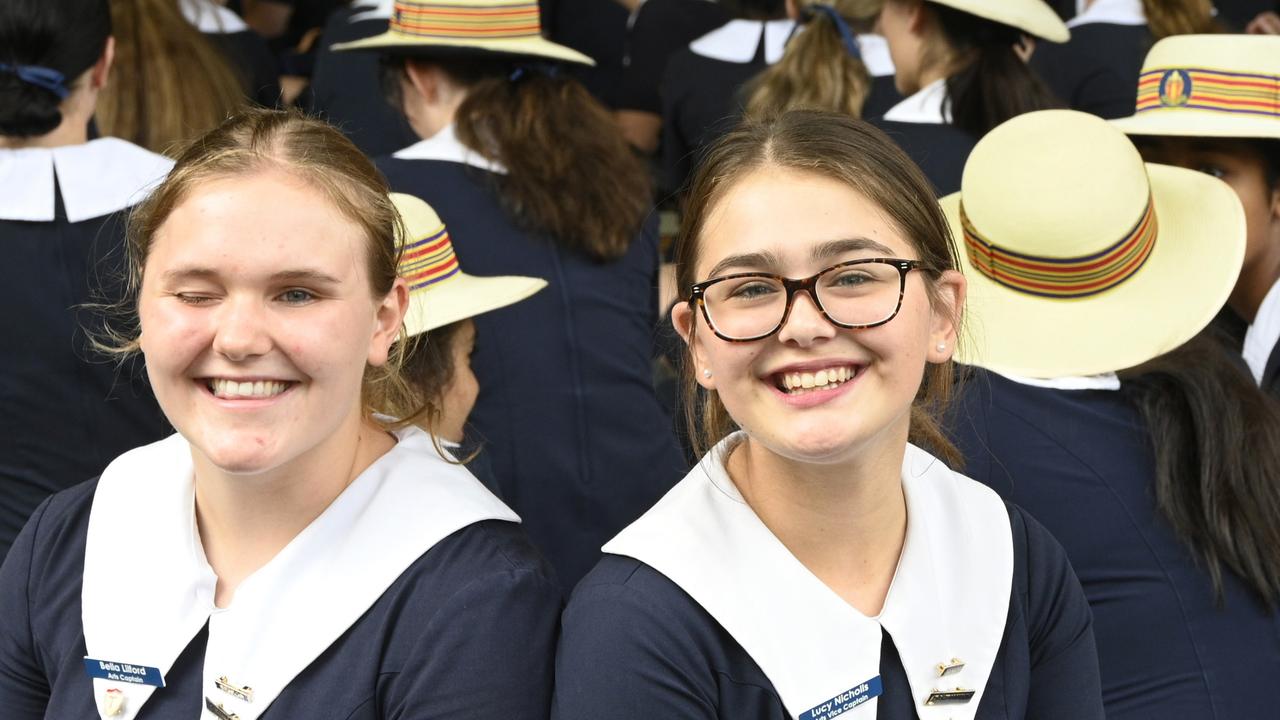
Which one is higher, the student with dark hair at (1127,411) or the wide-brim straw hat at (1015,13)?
the wide-brim straw hat at (1015,13)

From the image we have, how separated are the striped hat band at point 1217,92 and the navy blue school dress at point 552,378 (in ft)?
3.72

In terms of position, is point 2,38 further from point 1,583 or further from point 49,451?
point 1,583

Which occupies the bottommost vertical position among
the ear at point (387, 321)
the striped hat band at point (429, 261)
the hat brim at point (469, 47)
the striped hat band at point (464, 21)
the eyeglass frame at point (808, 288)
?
the striped hat band at point (429, 261)

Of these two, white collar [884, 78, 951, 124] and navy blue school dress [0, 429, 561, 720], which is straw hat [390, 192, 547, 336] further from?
white collar [884, 78, 951, 124]

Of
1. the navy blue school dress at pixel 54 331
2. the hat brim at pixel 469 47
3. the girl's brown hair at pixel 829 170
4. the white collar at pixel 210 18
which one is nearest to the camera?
the girl's brown hair at pixel 829 170

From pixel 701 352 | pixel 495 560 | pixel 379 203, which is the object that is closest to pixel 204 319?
pixel 379 203

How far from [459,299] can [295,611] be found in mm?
901

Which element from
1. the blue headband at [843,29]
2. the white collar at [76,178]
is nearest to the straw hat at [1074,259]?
the white collar at [76,178]

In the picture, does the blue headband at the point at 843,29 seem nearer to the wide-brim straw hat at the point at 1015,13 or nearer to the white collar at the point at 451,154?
the wide-brim straw hat at the point at 1015,13

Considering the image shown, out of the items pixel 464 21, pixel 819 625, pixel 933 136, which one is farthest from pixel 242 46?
pixel 819 625

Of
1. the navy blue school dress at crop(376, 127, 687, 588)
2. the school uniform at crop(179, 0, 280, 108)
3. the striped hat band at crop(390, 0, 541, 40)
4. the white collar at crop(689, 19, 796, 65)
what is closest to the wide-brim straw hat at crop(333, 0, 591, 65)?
the striped hat band at crop(390, 0, 541, 40)

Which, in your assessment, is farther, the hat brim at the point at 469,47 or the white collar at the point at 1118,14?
the white collar at the point at 1118,14

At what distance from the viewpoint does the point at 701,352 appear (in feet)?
6.07

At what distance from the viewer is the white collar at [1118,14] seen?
13.7 feet
